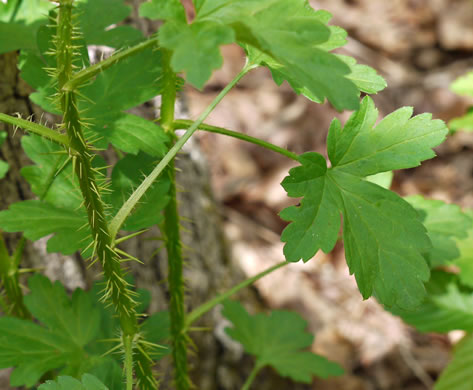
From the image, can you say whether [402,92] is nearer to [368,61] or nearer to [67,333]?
[368,61]

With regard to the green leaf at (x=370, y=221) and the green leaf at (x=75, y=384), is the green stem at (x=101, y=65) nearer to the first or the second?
the green leaf at (x=370, y=221)

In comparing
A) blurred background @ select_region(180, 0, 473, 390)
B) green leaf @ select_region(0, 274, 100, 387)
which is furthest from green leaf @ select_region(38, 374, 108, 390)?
blurred background @ select_region(180, 0, 473, 390)

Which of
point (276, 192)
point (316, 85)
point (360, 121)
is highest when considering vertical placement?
point (316, 85)

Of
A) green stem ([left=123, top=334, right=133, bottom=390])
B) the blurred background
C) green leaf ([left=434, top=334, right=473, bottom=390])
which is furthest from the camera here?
the blurred background

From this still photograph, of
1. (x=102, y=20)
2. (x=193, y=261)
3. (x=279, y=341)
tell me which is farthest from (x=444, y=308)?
(x=102, y=20)

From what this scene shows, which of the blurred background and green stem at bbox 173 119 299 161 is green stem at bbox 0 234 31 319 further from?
the blurred background

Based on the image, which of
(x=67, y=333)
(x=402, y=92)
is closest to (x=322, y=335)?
(x=67, y=333)

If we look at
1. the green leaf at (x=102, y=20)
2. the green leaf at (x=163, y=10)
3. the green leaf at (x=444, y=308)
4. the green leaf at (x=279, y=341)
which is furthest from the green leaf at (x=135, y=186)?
the green leaf at (x=444, y=308)
